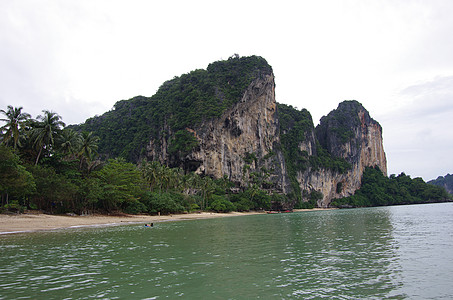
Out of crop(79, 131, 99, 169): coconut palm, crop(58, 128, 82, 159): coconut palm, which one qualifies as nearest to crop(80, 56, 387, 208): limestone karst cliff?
crop(79, 131, 99, 169): coconut palm

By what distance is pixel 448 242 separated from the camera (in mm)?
17500

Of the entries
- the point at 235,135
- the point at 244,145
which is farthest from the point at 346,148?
the point at 235,135

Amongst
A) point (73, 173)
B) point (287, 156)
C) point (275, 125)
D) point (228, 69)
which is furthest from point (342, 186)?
point (73, 173)

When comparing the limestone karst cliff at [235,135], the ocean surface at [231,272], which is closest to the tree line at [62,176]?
the ocean surface at [231,272]

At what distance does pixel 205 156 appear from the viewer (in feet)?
317

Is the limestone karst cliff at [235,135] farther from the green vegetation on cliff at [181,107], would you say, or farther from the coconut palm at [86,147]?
the coconut palm at [86,147]

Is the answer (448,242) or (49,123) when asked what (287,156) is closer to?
(49,123)

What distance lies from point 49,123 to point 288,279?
4364 cm

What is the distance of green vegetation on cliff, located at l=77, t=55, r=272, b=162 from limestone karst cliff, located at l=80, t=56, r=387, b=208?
0.37m

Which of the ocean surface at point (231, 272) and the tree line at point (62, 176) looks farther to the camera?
the tree line at point (62, 176)

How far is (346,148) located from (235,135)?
79761 mm

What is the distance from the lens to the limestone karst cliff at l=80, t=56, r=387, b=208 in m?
99.8

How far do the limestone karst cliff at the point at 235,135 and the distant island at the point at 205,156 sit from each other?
1.44 ft

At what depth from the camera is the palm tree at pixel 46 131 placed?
1628 inches
